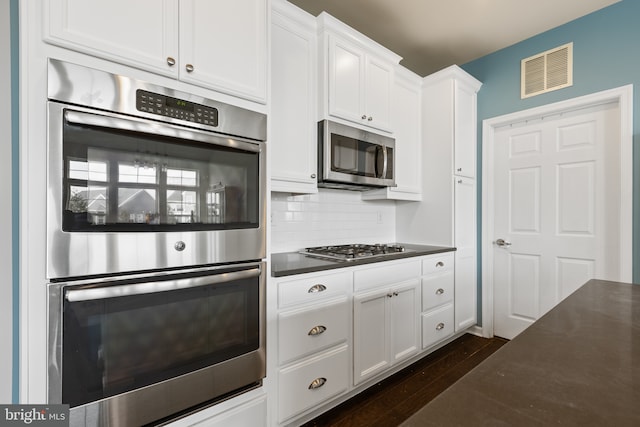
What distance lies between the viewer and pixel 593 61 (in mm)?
2352

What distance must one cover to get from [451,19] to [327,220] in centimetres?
195

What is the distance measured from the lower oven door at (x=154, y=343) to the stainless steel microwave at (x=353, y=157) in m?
0.94

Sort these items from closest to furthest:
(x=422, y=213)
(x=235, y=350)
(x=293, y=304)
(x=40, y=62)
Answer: (x=40, y=62) < (x=235, y=350) < (x=293, y=304) < (x=422, y=213)

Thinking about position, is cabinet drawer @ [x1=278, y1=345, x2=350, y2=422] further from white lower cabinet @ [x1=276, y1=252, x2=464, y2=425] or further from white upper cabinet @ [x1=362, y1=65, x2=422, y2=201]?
white upper cabinet @ [x1=362, y1=65, x2=422, y2=201]

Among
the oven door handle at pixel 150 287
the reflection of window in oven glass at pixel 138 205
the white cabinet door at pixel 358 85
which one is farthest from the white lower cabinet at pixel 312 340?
the white cabinet door at pixel 358 85

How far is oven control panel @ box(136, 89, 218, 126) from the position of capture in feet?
3.65

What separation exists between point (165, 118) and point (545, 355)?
1375mm

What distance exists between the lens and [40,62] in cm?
95

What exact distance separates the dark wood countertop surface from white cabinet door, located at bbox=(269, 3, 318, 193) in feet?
4.80

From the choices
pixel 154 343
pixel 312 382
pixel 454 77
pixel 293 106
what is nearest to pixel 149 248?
pixel 154 343

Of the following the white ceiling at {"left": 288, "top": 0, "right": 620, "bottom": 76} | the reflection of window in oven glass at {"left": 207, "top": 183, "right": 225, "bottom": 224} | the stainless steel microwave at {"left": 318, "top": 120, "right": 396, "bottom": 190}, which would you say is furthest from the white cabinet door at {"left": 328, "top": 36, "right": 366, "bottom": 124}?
the reflection of window in oven glass at {"left": 207, "top": 183, "right": 225, "bottom": 224}

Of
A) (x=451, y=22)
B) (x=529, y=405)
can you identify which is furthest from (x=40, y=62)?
(x=451, y=22)

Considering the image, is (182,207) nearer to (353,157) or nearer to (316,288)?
(316,288)

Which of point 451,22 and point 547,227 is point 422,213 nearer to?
point 547,227
